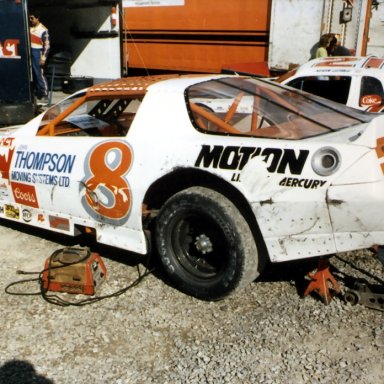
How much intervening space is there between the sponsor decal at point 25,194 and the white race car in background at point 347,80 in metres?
3.83

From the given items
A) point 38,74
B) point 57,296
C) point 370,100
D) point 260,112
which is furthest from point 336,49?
point 57,296

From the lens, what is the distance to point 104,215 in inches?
158

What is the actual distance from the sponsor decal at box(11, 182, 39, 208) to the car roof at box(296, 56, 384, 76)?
3.97 m

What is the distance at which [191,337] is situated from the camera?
10.8ft

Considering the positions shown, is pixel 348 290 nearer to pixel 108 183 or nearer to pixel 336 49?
pixel 108 183

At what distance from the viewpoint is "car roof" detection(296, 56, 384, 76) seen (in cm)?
652

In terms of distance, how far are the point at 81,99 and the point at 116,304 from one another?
1.70 m

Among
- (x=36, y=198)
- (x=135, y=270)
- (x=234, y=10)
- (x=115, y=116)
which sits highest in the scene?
(x=234, y=10)

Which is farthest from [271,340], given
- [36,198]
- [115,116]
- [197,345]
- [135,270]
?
[115,116]

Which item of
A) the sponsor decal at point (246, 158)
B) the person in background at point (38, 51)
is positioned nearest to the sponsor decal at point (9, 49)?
the person in background at point (38, 51)

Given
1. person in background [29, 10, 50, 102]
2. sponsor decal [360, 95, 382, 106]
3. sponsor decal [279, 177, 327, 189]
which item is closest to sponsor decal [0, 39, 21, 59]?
person in background [29, 10, 50, 102]

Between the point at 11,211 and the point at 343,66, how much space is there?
174 inches

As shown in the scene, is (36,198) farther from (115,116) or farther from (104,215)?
(115,116)

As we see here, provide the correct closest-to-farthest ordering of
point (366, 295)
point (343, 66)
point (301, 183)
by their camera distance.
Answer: point (301, 183), point (366, 295), point (343, 66)
